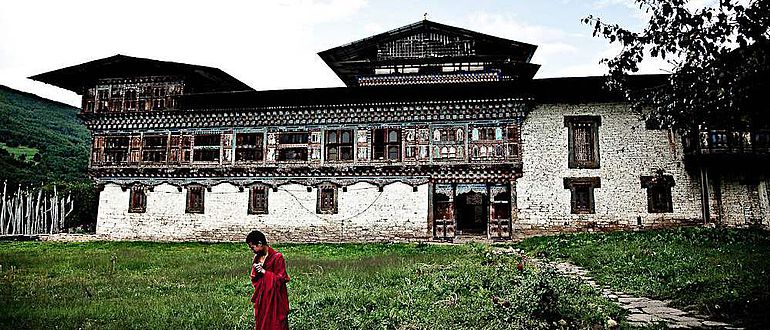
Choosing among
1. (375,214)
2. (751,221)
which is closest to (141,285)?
(375,214)

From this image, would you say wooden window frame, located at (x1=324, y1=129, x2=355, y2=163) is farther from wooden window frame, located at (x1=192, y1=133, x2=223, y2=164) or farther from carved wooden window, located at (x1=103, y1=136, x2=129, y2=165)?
carved wooden window, located at (x1=103, y1=136, x2=129, y2=165)

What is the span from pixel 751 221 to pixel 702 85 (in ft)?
52.2

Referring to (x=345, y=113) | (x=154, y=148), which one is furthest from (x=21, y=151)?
(x=345, y=113)

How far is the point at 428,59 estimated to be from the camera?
77.0 ft

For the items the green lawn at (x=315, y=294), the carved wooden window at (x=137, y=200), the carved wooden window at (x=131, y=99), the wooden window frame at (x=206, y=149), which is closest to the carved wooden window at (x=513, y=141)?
the green lawn at (x=315, y=294)

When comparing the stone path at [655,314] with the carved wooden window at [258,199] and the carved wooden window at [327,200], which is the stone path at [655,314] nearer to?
the carved wooden window at [327,200]

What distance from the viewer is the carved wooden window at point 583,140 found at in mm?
19875

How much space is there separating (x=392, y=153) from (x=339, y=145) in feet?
7.05

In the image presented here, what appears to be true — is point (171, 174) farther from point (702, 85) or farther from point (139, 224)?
point (702, 85)

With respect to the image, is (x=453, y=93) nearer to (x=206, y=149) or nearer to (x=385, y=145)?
(x=385, y=145)

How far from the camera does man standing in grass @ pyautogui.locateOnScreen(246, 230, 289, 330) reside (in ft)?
18.0

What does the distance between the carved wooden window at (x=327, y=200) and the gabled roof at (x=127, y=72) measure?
7009 mm

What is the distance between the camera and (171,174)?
2242 centimetres

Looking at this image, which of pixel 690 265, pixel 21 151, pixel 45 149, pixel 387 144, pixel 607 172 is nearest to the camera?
pixel 690 265
